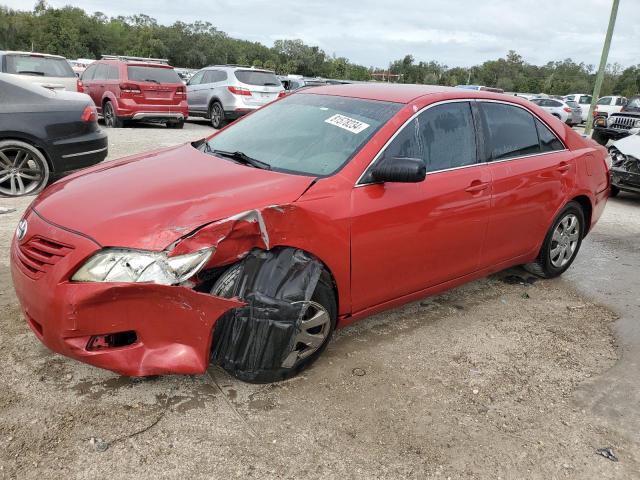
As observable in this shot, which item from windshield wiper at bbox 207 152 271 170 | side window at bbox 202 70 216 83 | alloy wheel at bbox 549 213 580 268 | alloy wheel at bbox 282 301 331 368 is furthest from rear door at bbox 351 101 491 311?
side window at bbox 202 70 216 83

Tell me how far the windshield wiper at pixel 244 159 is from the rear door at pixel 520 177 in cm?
164

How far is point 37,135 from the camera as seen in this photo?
19.5 feet

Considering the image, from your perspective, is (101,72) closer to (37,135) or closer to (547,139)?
(37,135)

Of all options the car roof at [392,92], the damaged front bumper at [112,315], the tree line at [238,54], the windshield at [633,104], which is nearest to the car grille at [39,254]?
the damaged front bumper at [112,315]

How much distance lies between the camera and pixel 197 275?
8.23 ft

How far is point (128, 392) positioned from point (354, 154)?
5.82 ft

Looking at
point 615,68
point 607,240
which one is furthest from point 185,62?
point 607,240

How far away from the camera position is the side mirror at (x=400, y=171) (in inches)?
115

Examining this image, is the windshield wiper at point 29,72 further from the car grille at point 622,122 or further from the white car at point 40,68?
the car grille at point 622,122

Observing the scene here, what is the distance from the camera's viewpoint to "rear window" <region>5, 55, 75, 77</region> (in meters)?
9.80

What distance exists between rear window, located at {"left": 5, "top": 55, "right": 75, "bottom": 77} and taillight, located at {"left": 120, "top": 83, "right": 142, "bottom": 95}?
4.29ft

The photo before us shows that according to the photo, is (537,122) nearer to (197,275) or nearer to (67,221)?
(197,275)

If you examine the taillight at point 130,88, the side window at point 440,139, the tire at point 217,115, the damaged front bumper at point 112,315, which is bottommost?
the tire at point 217,115

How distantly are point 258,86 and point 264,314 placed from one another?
12.3 metres
